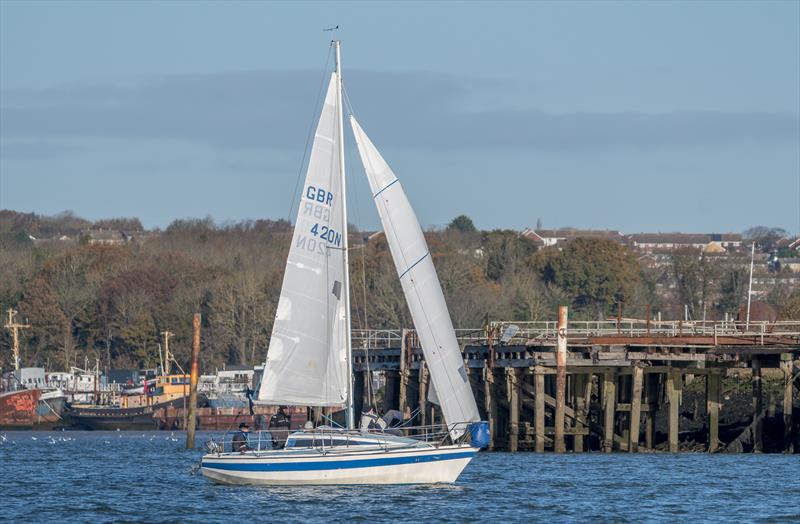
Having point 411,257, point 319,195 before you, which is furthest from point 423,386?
point 319,195

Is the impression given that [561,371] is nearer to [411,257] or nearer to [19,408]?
[411,257]

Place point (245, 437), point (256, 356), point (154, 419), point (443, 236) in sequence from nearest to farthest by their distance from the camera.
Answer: point (245, 437) → point (154, 419) → point (256, 356) → point (443, 236)

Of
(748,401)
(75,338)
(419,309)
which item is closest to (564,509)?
(419,309)

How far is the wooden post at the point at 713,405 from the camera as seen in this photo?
201ft

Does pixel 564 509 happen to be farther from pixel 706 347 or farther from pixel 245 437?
pixel 706 347

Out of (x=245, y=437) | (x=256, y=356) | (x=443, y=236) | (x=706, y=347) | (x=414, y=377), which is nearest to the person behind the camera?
(x=245, y=437)

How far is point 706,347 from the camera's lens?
60656 millimetres

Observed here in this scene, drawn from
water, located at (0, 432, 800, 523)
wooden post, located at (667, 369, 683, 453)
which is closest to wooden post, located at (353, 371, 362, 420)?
water, located at (0, 432, 800, 523)

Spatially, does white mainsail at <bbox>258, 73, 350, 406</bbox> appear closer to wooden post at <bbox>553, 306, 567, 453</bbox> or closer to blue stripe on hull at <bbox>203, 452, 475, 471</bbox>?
blue stripe on hull at <bbox>203, 452, 475, 471</bbox>

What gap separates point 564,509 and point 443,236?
120481 mm

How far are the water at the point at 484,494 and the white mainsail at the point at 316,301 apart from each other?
293 cm

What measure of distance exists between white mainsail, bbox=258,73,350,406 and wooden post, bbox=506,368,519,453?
60.9 feet

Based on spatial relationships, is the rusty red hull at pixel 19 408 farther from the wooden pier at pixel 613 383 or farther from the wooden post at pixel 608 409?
the wooden post at pixel 608 409

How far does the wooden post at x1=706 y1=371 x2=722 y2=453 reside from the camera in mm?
61375
